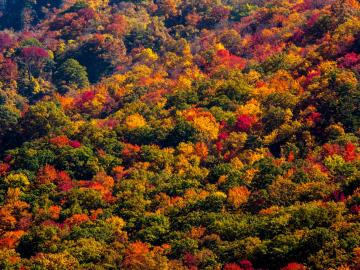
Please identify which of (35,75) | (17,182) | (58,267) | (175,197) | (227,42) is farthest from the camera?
(35,75)

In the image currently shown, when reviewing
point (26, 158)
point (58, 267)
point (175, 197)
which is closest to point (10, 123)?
point (26, 158)

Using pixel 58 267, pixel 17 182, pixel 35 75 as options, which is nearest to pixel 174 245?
pixel 58 267

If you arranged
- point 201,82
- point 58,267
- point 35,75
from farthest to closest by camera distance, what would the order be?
point 35,75 < point 201,82 < point 58,267

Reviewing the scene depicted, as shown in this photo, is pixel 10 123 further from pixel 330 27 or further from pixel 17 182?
pixel 330 27

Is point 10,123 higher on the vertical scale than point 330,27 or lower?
lower

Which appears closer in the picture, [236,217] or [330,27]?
[236,217]

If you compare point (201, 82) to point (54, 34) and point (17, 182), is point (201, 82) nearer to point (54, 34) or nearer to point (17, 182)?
point (17, 182)

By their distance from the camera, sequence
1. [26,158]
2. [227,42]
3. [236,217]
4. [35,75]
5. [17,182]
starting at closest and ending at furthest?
[236,217], [17,182], [26,158], [227,42], [35,75]
